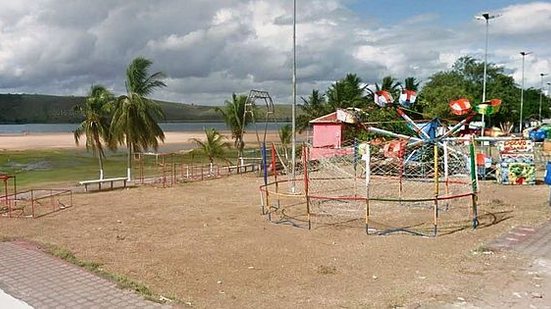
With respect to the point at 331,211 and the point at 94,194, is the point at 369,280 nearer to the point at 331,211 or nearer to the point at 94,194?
the point at 331,211

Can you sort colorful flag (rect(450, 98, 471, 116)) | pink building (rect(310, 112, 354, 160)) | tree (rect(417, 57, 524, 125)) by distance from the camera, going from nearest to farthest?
colorful flag (rect(450, 98, 471, 116)) < pink building (rect(310, 112, 354, 160)) < tree (rect(417, 57, 524, 125))

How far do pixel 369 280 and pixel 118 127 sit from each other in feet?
59.8

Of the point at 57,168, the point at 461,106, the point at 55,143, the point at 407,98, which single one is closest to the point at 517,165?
the point at 461,106

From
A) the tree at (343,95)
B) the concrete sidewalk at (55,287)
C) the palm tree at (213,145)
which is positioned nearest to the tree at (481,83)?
the tree at (343,95)

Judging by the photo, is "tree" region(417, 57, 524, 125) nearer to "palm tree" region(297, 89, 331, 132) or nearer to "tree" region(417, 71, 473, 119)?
"tree" region(417, 71, 473, 119)

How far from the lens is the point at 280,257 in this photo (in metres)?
10.3

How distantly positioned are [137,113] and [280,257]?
16665mm

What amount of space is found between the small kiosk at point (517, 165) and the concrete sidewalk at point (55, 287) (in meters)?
18.1

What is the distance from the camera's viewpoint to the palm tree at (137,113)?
2453cm

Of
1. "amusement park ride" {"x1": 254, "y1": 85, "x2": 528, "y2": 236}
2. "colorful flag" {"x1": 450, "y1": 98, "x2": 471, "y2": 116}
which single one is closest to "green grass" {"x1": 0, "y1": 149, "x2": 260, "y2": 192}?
"amusement park ride" {"x1": 254, "y1": 85, "x2": 528, "y2": 236}

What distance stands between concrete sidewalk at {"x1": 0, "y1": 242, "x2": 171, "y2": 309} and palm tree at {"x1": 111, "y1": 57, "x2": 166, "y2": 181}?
14.8 m

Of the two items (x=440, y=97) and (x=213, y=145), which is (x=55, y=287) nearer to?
(x=213, y=145)

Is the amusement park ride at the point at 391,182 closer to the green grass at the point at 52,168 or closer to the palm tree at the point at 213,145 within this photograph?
the palm tree at the point at 213,145

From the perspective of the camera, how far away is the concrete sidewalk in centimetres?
748
